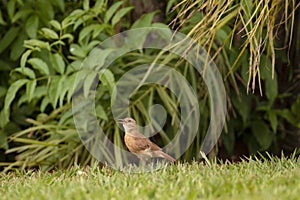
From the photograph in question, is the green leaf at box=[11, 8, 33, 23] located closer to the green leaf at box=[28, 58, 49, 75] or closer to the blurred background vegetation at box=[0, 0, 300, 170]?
the blurred background vegetation at box=[0, 0, 300, 170]

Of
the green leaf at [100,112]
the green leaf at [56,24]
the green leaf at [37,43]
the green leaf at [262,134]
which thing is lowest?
the green leaf at [262,134]

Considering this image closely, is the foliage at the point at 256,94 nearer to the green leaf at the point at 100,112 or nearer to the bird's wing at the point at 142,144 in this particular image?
the green leaf at the point at 100,112

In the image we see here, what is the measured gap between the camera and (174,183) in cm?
346

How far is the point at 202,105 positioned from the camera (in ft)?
19.6

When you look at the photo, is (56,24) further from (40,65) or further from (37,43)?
(40,65)

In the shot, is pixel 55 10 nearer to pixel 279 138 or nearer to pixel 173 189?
pixel 279 138

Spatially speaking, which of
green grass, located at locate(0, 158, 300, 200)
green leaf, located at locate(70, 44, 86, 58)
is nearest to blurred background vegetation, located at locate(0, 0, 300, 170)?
green leaf, located at locate(70, 44, 86, 58)

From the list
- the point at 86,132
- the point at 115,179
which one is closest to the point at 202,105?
the point at 86,132

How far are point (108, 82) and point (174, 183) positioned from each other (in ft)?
6.65

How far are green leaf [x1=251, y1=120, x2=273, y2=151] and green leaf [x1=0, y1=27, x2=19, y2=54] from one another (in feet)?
7.31

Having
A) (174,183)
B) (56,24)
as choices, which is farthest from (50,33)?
(174,183)

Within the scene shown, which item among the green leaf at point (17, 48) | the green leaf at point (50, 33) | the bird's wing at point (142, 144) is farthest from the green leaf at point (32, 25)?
the bird's wing at point (142, 144)

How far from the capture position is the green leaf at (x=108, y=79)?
211 inches

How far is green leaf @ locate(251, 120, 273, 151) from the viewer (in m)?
6.19
